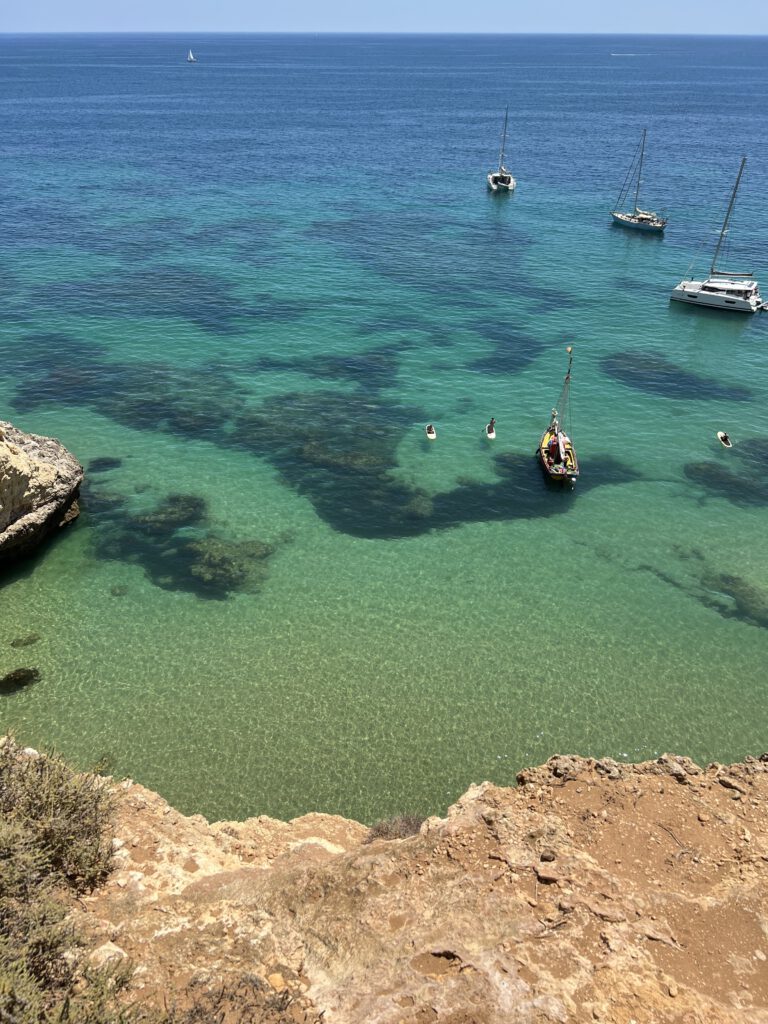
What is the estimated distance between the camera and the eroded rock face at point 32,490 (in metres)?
25.4

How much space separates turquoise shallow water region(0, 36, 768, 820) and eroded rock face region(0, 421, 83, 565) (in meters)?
0.96

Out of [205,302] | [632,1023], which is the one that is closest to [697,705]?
[632,1023]

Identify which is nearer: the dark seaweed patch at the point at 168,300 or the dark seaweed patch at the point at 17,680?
the dark seaweed patch at the point at 17,680

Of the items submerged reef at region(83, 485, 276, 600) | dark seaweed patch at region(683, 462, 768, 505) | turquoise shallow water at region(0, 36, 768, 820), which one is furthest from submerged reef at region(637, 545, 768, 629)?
submerged reef at region(83, 485, 276, 600)

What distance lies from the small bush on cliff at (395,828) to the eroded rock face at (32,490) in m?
17.8

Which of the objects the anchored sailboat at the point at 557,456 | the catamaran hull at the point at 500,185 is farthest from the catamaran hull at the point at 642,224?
the anchored sailboat at the point at 557,456

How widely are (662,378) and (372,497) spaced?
24028mm

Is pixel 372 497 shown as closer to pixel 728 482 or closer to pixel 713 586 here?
pixel 713 586

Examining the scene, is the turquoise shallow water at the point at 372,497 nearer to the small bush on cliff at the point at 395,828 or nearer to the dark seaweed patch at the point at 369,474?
the dark seaweed patch at the point at 369,474

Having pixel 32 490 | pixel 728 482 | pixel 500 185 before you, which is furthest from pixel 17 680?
pixel 500 185

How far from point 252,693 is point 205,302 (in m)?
38.9

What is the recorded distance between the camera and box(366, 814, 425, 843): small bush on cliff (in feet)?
51.8

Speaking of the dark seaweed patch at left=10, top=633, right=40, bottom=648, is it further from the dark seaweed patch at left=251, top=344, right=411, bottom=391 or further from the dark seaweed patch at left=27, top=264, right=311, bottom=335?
the dark seaweed patch at left=27, top=264, right=311, bottom=335

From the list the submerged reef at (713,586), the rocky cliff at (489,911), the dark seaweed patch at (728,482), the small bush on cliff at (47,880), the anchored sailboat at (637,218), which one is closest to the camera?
the small bush on cliff at (47,880)
